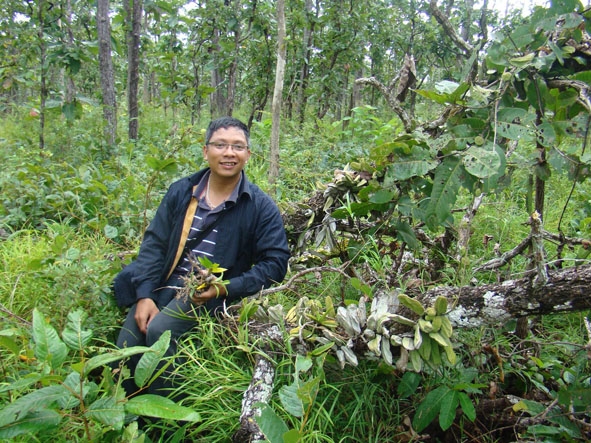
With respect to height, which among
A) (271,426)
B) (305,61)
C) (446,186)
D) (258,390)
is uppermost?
(305,61)

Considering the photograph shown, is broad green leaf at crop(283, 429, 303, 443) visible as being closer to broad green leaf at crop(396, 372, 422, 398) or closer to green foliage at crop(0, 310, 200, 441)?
green foliage at crop(0, 310, 200, 441)

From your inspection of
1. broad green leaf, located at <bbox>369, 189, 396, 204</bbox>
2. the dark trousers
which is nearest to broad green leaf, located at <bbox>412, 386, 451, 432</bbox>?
broad green leaf, located at <bbox>369, 189, 396, 204</bbox>

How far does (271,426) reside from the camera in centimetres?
136

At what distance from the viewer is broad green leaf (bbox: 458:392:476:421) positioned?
159cm

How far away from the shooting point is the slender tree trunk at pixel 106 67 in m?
4.73

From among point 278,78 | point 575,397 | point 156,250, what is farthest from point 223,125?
point 278,78

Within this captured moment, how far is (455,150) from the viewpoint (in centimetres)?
151

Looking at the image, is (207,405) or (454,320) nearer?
(454,320)

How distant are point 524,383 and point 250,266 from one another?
141 centimetres

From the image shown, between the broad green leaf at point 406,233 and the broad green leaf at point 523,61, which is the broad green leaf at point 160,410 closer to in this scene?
the broad green leaf at point 406,233

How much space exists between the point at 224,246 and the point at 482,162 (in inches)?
53.7

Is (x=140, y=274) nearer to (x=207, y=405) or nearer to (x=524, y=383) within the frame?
(x=207, y=405)

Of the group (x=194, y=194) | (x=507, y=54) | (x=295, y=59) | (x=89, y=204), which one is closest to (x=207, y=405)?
(x=194, y=194)

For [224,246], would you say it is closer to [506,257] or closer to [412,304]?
[412,304]
